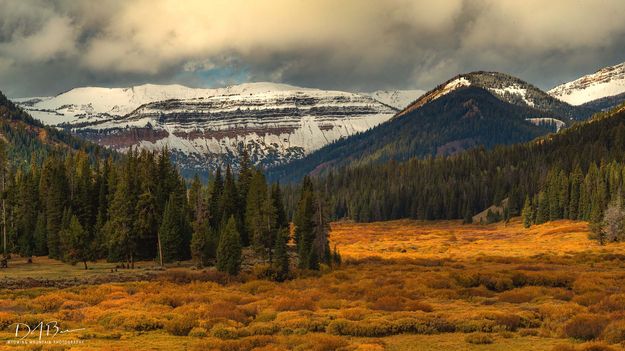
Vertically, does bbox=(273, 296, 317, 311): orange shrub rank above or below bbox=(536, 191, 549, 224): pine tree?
below

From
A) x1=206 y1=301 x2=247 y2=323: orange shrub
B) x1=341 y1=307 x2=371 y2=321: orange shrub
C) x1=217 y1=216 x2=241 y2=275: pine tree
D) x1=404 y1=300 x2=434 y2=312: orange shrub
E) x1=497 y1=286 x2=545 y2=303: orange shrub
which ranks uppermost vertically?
x1=217 y1=216 x2=241 y2=275: pine tree

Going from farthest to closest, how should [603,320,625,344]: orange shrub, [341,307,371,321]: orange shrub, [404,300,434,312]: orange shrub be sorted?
[404,300,434,312]: orange shrub < [341,307,371,321]: orange shrub < [603,320,625,344]: orange shrub

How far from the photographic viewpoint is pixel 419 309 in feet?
123

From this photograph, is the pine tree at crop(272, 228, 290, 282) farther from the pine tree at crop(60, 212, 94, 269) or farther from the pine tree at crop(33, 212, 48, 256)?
the pine tree at crop(33, 212, 48, 256)

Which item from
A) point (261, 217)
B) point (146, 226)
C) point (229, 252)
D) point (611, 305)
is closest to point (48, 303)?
point (229, 252)

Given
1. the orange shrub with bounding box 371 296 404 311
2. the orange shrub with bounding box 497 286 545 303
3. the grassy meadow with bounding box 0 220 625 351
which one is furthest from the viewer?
the orange shrub with bounding box 497 286 545 303

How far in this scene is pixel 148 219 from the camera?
268 ft

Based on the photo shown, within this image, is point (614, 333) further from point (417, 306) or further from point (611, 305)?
point (417, 306)

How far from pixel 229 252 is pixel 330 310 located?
1133 inches

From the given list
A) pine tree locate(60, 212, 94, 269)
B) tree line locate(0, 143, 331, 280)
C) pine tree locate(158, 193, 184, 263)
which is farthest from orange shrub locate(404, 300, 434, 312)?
pine tree locate(60, 212, 94, 269)

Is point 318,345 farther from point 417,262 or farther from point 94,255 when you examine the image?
point 94,255

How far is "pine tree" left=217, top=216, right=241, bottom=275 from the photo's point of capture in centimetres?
6438
